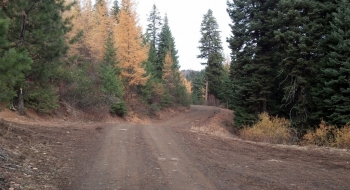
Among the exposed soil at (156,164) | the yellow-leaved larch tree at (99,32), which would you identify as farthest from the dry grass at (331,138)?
the yellow-leaved larch tree at (99,32)

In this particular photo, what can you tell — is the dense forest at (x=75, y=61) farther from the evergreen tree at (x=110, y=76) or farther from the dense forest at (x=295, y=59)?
the dense forest at (x=295, y=59)

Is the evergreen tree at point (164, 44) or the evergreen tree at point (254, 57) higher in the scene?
the evergreen tree at point (164, 44)

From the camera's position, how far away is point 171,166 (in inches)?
330

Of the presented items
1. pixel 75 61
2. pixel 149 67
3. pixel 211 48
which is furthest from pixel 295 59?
pixel 211 48

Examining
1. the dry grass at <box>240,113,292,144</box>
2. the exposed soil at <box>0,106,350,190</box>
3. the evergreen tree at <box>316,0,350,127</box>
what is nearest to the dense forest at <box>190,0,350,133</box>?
the evergreen tree at <box>316,0,350,127</box>

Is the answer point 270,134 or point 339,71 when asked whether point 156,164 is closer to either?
point 270,134

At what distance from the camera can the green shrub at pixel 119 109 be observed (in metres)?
27.9

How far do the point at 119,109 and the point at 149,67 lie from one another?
10993mm

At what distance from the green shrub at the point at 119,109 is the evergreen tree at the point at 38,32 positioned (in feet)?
37.0

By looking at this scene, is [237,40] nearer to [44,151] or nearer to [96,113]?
[96,113]

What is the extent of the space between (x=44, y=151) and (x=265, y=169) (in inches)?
254

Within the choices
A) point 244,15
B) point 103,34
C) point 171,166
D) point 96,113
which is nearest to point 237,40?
point 244,15

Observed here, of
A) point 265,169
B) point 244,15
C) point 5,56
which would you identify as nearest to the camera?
point 5,56

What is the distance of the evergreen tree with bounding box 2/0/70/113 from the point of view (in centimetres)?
1254
